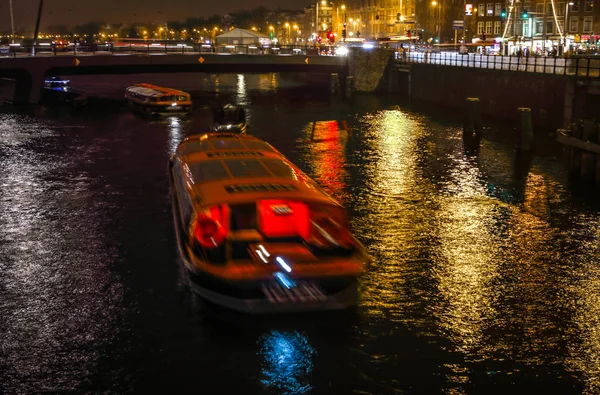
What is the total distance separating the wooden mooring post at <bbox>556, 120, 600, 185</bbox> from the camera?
967 inches

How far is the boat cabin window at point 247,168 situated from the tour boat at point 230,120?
2023 cm

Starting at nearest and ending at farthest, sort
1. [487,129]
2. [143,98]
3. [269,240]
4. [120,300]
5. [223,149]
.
A: 1. [269,240]
2. [120,300]
3. [223,149]
4. [487,129]
5. [143,98]

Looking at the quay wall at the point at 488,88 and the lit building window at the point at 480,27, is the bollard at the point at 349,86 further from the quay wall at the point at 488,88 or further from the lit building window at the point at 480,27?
the lit building window at the point at 480,27

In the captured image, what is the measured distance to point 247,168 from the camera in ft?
47.9

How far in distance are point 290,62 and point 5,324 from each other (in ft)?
189

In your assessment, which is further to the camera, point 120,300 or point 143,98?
point 143,98

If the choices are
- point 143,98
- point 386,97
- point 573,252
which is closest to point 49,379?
point 573,252

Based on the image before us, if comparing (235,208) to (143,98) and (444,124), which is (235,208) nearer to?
(444,124)

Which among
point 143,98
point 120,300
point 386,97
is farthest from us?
point 386,97

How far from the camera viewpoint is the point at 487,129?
41.6 m

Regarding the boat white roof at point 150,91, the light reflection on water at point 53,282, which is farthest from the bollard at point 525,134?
the boat white roof at point 150,91

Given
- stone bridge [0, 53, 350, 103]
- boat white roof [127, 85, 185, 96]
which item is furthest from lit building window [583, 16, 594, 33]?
boat white roof [127, 85, 185, 96]

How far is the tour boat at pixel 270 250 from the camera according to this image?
39.2 ft

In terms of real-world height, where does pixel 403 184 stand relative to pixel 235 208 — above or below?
below
